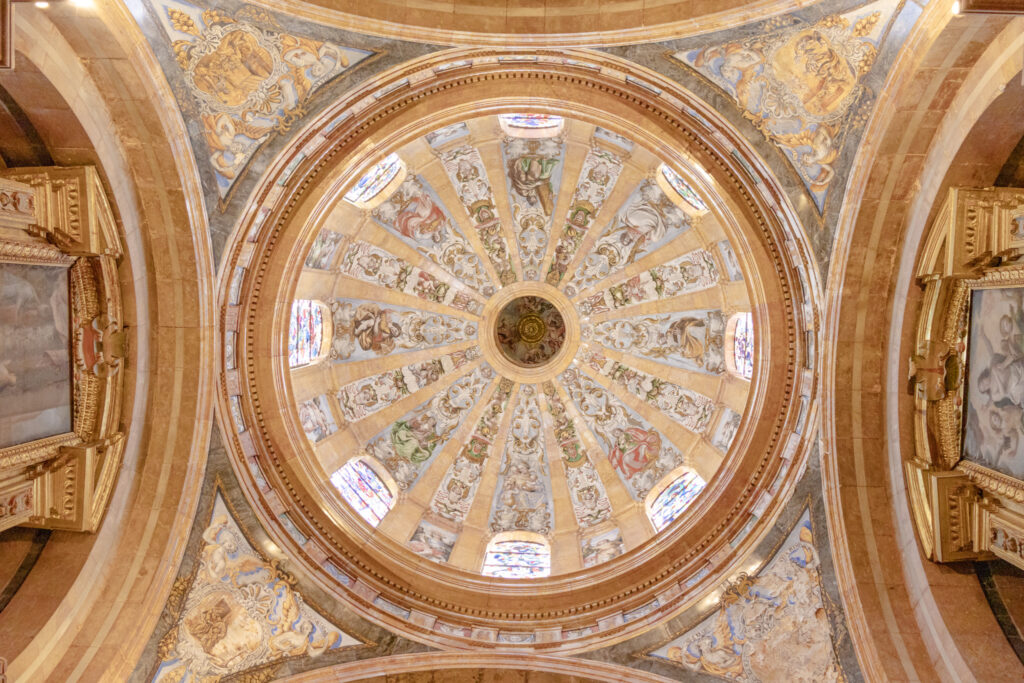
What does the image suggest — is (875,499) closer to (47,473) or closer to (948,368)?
(948,368)

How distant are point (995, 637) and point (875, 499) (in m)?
2.47

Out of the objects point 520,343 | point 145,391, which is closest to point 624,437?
point 520,343

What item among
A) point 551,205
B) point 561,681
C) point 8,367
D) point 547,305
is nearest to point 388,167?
point 551,205

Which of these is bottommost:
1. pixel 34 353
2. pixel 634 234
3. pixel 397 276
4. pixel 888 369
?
pixel 34 353

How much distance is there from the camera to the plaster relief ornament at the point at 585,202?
1720 cm

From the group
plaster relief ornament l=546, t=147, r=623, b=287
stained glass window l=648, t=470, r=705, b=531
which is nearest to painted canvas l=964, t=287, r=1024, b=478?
stained glass window l=648, t=470, r=705, b=531

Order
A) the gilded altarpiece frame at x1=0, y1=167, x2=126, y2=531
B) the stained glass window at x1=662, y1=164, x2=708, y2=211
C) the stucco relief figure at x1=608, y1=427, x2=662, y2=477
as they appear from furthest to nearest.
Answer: the stucco relief figure at x1=608, y1=427, x2=662, y2=477 < the stained glass window at x1=662, y1=164, x2=708, y2=211 < the gilded altarpiece frame at x1=0, y1=167, x2=126, y2=531

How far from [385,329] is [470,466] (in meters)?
4.17

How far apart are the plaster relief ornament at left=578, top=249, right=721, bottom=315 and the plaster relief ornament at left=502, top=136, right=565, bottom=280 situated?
6.04ft

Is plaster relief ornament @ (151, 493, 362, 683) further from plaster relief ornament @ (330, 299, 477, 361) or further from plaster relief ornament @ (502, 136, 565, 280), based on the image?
plaster relief ornament @ (502, 136, 565, 280)

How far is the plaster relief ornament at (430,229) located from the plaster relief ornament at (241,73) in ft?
18.4

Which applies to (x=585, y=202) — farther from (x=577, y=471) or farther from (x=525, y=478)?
(x=525, y=478)

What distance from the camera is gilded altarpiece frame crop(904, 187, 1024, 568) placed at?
9.48 m

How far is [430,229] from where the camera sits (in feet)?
61.1
